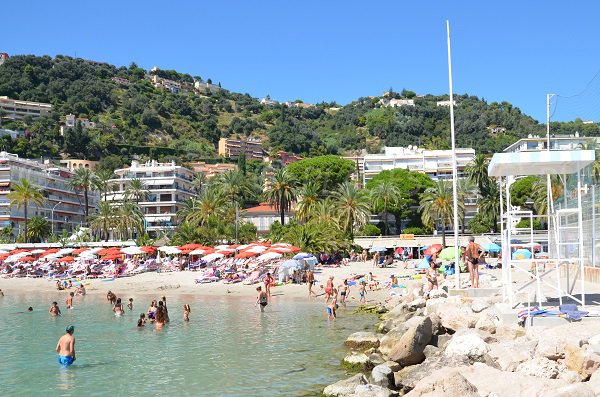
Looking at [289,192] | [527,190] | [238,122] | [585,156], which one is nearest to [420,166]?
[527,190]

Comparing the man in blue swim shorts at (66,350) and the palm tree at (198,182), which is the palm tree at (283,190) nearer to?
the palm tree at (198,182)

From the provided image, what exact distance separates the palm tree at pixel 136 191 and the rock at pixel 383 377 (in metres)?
84.5

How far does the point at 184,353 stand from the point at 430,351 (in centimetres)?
848

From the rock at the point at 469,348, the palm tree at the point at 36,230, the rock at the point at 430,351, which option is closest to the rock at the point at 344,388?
the rock at the point at 469,348

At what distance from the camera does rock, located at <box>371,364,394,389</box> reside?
13047 mm

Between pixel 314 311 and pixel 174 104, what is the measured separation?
16991cm

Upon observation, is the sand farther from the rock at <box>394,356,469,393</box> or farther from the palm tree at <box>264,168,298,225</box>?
the rock at <box>394,356,469,393</box>

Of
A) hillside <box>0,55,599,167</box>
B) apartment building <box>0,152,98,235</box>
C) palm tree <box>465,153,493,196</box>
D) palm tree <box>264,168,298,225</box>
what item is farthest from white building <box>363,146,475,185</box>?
apartment building <box>0,152,98,235</box>

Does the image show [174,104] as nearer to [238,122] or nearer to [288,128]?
[238,122]

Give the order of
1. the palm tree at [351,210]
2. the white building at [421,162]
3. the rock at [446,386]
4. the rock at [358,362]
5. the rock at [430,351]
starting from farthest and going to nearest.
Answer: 1. the white building at [421,162]
2. the palm tree at [351,210]
3. the rock at [358,362]
4. the rock at [430,351]
5. the rock at [446,386]

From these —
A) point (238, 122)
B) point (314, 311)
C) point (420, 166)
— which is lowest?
point (314, 311)

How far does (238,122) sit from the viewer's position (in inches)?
7854

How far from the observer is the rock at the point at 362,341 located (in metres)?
19.0

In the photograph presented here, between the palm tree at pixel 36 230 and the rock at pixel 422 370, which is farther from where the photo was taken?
the palm tree at pixel 36 230
